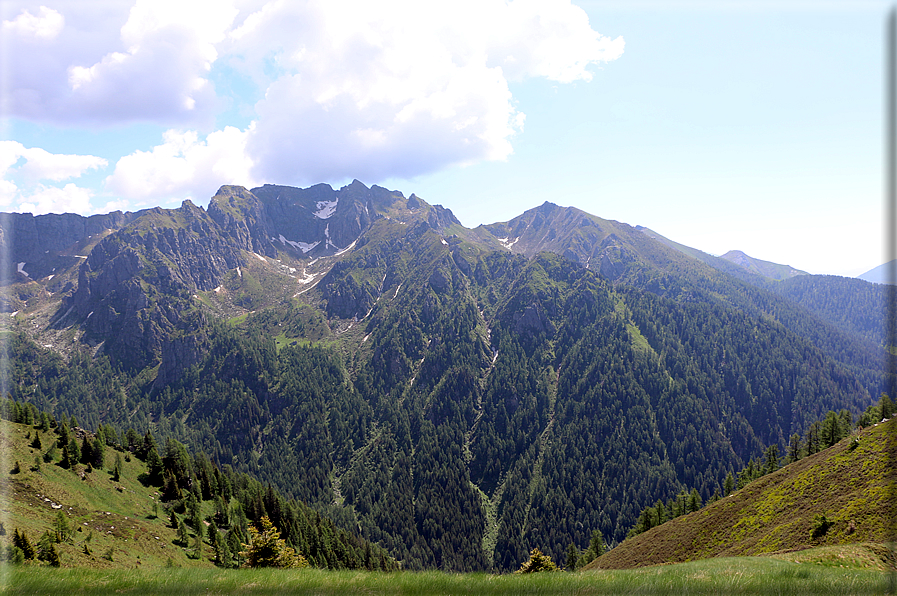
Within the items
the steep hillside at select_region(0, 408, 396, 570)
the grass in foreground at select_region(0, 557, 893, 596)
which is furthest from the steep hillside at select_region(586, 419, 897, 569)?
the steep hillside at select_region(0, 408, 396, 570)

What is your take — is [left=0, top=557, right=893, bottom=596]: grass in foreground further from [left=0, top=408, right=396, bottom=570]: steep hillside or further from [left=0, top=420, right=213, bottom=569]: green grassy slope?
[left=0, top=420, right=213, bottom=569]: green grassy slope

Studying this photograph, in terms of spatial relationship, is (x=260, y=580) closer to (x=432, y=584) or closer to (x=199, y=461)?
(x=432, y=584)

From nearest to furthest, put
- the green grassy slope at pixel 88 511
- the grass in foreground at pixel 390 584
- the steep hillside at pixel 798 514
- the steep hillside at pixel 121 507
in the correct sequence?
the grass in foreground at pixel 390 584
the steep hillside at pixel 798 514
the green grassy slope at pixel 88 511
the steep hillside at pixel 121 507

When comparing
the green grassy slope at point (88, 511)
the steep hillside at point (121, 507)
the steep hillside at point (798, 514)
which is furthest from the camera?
the steep hillside at point (121, 507)

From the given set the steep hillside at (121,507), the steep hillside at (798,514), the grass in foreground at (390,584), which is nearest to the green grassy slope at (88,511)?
the steep hillside at (121,507)

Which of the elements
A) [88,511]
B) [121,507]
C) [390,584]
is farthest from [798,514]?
[121,507]

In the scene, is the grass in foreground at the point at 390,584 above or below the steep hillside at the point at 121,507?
above

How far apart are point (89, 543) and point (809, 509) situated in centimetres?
7999

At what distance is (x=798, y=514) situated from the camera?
1602 inches

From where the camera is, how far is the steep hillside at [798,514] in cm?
3183

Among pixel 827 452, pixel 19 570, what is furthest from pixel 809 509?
pixel 19 570

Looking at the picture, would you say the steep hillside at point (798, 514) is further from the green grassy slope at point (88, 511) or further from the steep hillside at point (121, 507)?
the green grassy slope at point (88, 511)

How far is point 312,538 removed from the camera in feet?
321

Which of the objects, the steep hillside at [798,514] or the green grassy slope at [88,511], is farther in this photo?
the green grassy slope at [88,511]
